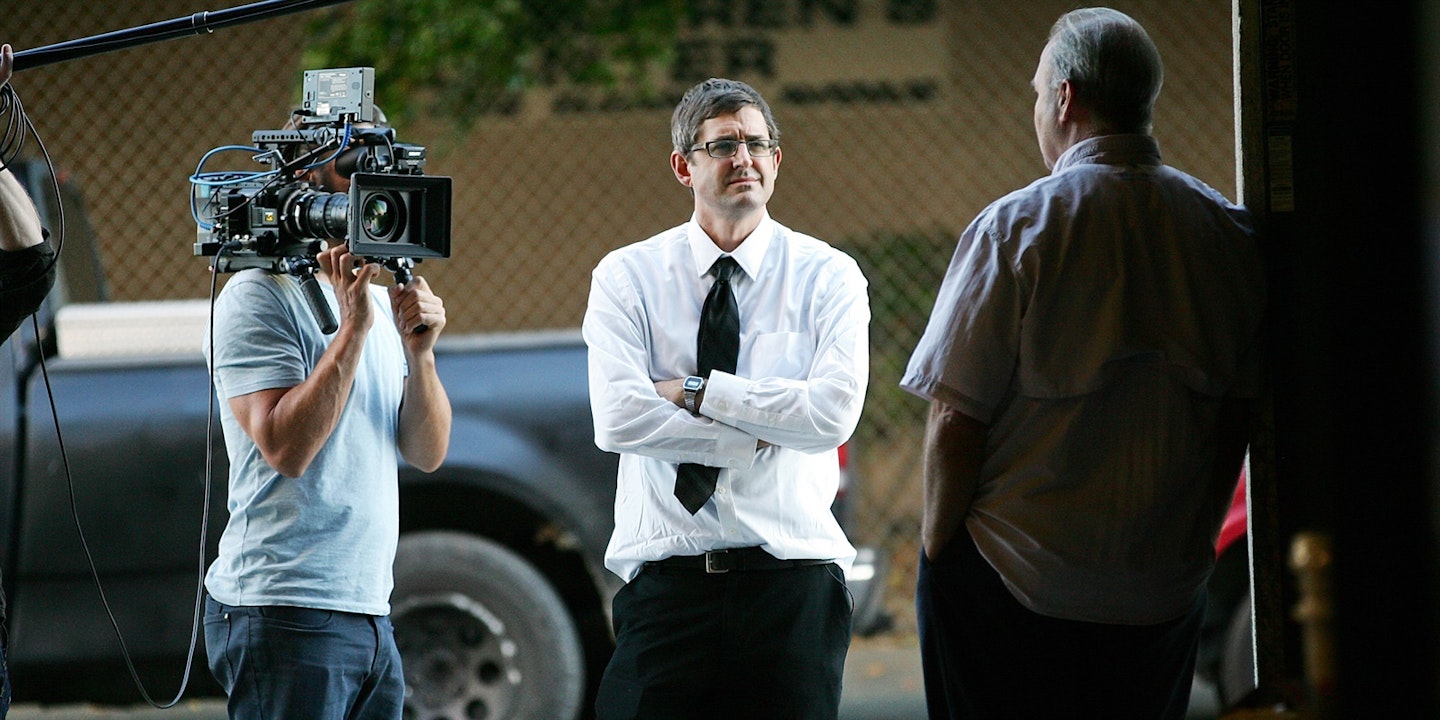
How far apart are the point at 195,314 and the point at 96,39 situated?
1951 millimetres

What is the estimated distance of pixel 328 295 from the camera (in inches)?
117

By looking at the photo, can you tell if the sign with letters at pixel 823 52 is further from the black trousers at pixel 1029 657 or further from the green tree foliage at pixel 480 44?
the black trousers at pixel 1029 657

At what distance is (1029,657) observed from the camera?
2.45 meters

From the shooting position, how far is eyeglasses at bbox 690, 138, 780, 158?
3.06 metres

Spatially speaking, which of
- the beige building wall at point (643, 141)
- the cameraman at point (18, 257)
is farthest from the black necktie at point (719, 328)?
the beige building wall at point (643, 141)

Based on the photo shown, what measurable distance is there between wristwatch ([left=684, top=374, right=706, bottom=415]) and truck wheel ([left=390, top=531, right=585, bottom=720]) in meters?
1.63

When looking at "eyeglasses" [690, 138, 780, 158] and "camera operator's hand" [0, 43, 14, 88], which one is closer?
"camera operator's hand" [0, 43, 14, 88]

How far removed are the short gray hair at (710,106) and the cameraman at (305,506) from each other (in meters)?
0.67

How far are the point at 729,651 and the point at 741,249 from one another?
86cm

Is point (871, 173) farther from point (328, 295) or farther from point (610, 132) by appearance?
point (328, 295)

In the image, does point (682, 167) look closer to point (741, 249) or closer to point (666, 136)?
point (741, 249)

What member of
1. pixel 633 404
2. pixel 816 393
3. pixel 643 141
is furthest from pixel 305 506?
pixel 643 141

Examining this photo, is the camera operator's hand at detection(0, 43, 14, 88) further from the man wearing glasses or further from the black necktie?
the black necktie

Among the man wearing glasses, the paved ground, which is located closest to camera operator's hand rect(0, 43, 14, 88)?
the man wearing glasses
